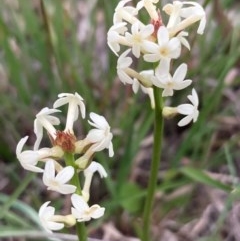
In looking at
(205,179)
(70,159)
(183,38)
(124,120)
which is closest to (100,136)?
(70,159)

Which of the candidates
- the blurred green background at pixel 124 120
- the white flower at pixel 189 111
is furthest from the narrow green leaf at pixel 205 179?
the white flower at pixel 189 111

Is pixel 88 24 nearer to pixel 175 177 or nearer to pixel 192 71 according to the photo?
pixel 192 71

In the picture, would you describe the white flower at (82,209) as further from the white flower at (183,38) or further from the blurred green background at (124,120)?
the blurred green background at (124,120)

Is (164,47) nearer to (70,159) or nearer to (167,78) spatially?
(167,78)

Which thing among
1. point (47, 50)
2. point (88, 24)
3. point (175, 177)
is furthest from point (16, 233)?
point (88, 24)

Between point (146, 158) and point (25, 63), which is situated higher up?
point (25, 63)

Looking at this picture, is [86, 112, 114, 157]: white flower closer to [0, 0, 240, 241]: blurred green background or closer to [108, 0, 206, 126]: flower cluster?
[108, 0, 206, 126]: flower cluster

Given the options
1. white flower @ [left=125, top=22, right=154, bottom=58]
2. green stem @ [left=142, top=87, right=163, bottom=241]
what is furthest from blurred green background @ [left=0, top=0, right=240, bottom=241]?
white flower @ [left=125, top=22, right=154, bottom=58]
